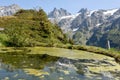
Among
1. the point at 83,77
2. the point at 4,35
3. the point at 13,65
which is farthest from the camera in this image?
the point at 4,35

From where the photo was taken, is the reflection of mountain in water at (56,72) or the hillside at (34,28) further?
the hillside at (34,28)

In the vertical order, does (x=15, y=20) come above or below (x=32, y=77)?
above

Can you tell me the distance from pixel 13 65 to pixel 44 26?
121 feet

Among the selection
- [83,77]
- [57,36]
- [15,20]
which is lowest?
[83,77]

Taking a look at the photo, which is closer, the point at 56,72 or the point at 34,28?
the point at 56,72

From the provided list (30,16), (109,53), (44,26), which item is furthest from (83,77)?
(30,16)

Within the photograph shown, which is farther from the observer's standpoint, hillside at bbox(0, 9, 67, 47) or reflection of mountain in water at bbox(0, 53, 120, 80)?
hillside at bbox(0, 9, 67, 47)

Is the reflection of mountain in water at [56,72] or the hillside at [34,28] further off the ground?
the hillside at [34,28]

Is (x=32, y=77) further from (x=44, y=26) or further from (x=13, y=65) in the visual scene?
→ (x=44, y=26)

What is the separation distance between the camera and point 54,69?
23.5 meters

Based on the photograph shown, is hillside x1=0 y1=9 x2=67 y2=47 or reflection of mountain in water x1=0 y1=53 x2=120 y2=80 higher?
hillside x1=0 y1=9 x2=67 y2=47

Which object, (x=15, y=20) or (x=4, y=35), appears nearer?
(x=4, y=35)

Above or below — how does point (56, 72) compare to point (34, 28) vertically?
below

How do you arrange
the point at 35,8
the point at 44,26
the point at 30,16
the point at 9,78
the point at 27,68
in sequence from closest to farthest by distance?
the point at 9,78
the point at 27,68
the point at 44,26
the point at 30,16
the point at 35,8
